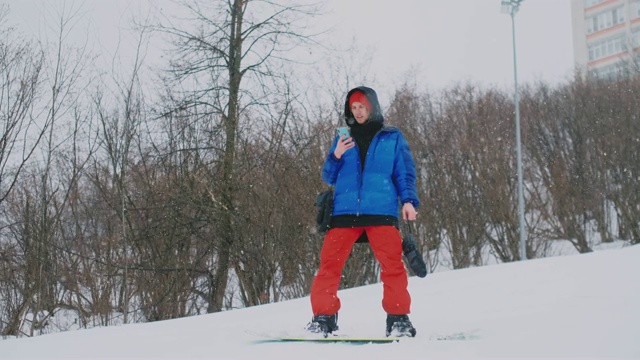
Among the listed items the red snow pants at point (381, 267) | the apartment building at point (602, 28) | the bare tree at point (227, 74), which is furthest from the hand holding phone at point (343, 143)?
the apartment building at point (602, 28)

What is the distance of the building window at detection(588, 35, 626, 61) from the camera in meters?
49.3

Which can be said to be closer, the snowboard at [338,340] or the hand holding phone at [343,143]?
the snowboard at [338,340]

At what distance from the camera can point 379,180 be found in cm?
370

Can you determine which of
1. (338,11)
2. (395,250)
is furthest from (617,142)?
(395,250)

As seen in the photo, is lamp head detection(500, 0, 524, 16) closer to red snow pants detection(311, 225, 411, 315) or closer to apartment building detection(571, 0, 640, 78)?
red snow pants detection(311, 225, 411, 315)

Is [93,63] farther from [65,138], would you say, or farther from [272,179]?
[272,179]

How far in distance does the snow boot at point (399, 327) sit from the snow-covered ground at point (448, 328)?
90mm

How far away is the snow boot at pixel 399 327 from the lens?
11.3 ft

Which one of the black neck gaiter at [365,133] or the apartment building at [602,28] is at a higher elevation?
the apartment building at [602,28]

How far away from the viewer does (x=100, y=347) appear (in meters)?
3.57

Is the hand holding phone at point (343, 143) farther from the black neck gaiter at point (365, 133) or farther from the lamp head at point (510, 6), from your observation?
the lamp head at point (510, 6)

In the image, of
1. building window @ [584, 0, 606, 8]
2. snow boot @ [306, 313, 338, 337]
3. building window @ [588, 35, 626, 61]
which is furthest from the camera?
building window @ [584, 0, 606, 8]

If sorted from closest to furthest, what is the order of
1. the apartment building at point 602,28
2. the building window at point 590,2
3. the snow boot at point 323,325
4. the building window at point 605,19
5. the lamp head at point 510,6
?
the snow boot at point 323,325
the lamp head at point 510,6
the apartment building at point 602,28
the building window at point 605,19
the building window at point 590,2

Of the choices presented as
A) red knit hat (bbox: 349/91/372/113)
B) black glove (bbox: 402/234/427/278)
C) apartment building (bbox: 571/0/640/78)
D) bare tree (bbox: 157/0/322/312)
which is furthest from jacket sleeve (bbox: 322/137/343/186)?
apartment building (bbox: 571/0/640/78)
